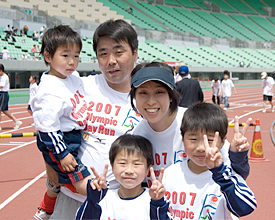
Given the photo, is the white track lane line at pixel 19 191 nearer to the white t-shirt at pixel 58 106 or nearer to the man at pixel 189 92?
the white t-shirt at pixel 58 106

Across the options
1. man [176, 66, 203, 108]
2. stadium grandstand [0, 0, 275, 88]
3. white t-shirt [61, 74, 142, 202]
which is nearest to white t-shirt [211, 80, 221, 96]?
man [176, 66, 203, 108]

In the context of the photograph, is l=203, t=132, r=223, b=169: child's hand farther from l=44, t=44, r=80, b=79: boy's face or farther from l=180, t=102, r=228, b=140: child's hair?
l=44, t=44, r=80, b=79: boy's face

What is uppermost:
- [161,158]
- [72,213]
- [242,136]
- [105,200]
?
[242,136]

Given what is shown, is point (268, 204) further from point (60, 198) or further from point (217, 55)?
point (217, 55)

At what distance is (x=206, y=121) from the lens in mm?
2250

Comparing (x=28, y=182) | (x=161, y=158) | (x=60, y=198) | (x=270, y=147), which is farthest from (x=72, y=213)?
(x=270, y=147)

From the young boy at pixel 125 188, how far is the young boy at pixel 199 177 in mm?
169

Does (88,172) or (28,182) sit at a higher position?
(88,172)

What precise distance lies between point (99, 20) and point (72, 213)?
41.3 metres

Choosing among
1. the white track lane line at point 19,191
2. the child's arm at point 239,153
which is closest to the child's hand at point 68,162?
the child's arm at point 239,153

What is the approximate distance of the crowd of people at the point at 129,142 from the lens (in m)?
2.10

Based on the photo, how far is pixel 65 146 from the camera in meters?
2.48

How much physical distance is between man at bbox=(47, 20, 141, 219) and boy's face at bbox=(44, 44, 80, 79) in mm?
266

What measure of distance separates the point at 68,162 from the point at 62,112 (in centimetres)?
36
